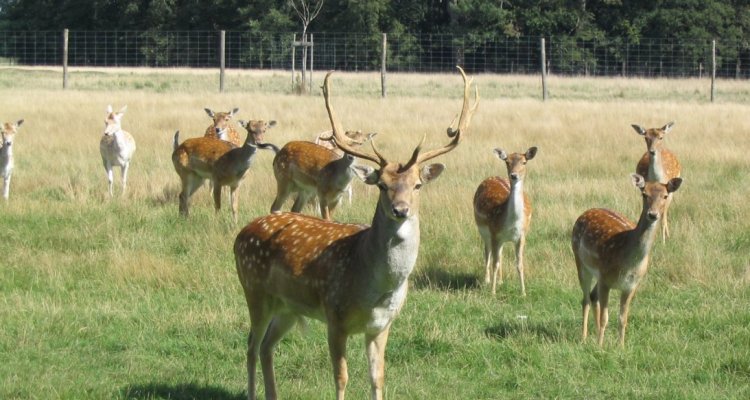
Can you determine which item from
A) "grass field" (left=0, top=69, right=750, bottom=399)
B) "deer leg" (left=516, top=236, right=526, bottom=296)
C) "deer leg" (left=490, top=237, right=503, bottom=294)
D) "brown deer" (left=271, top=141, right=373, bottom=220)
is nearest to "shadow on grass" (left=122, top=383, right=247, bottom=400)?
"grass field" (left=0, top=69, right=750, bottom=399)

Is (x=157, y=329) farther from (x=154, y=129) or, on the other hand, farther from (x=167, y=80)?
(x=167, y=80)

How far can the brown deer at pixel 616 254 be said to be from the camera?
22.8 ft

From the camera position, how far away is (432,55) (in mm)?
42562

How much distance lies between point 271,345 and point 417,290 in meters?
2.70

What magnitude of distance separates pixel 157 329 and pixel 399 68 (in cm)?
3441

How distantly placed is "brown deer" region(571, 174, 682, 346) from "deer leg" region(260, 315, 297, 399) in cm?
215

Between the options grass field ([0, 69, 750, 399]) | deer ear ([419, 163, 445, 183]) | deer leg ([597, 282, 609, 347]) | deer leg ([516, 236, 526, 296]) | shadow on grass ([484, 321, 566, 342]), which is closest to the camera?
deer ear ([419, 163, 445, 183])

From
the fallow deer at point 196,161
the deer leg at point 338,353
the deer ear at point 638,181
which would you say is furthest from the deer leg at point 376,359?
the fallow deer at point 196,161

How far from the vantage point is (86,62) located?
42.4 meters

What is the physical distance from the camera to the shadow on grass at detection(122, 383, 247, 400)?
586 cm

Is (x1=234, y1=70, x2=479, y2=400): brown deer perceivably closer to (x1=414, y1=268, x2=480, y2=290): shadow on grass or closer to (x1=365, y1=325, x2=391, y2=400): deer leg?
(x1=365, y1=325, x2=391, y2=400): deer leg

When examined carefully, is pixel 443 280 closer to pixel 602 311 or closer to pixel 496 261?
pixel 496 261

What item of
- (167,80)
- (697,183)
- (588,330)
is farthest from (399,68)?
(588,330)

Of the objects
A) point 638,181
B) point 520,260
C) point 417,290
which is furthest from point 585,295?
point 417,290
